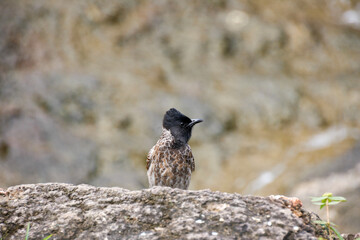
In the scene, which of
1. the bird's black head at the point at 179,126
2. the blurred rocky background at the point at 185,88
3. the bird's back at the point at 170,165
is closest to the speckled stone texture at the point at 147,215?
the bird's back at the point at 170,165

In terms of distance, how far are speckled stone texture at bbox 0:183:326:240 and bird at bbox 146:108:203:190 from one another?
2.44 metres

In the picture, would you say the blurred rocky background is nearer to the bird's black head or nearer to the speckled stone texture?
the bird's black head

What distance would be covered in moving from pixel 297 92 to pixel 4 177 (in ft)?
31.6

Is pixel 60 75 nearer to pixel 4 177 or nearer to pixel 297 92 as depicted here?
pixel 4 177

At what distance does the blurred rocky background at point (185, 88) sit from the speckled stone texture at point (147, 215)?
10.5 metres

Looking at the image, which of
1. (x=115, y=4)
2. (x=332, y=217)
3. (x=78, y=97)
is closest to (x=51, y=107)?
(x=78, y=97)

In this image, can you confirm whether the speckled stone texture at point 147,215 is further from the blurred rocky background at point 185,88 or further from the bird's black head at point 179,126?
the blurred rocky background at point 185,88

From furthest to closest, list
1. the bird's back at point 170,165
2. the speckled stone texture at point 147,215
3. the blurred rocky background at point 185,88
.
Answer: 1. the blurred rocky background at point 185,88
2. the bird's back at point 170,165
3. the speckled stone texture at point 147,215

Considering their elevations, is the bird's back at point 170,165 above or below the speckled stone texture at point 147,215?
above

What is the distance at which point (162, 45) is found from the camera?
18.3 meters

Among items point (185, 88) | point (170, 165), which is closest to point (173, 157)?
point (170, 165)

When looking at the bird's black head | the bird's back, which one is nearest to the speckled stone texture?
the bird's back

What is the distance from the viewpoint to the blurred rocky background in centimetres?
1551

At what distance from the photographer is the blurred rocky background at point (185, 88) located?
15508mm
